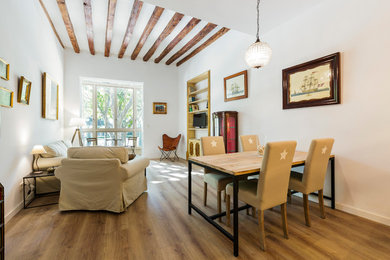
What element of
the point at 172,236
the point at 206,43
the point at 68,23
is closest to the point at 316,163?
the point at 172,236

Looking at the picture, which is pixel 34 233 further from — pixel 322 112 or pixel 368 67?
pixel 368 67

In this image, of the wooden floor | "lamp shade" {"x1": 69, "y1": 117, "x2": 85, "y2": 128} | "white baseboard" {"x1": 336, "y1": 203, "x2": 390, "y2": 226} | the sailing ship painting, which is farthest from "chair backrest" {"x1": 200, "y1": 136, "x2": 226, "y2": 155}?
"lamp shade" {"x1": 69, "y1": 117, "x2": 85, "y2": 128}

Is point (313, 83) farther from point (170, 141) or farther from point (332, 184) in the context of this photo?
point (170, 141)

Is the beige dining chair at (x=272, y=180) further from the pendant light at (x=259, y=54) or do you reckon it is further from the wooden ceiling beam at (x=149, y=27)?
the wooden ceiling beam at (x=149, y=27)

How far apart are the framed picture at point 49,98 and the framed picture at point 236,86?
3.65 meters

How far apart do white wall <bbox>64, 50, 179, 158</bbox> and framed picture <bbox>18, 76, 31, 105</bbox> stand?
9.49 ft

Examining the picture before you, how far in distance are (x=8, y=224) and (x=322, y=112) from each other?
13.6 ft

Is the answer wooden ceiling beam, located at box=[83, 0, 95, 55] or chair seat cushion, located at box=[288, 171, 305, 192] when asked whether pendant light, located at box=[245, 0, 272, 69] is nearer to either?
chair seat cushion, located at box=[288, 171, 305, 192]

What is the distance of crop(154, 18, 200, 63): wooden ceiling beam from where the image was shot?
148 inches

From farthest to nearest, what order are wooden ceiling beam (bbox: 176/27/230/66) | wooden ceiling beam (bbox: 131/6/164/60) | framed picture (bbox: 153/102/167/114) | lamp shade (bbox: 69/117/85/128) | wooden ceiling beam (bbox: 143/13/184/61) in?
framed picture (bbox: 153/102/167/114) → lamp shade (bbox: 69/117/85/128) → wooden ceiling beam (bbox: 176/27/230/66) → wooden ceiling beam (bbox: 143/13/184/61) → wooden ceiling beam (bbox: 131/6/164/60)

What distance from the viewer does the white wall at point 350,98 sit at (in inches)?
81.9

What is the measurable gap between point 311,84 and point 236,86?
1.55 metres

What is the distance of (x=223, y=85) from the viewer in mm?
4418

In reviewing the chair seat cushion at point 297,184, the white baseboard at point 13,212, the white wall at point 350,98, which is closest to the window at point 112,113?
the white baseboard at point 13,212
